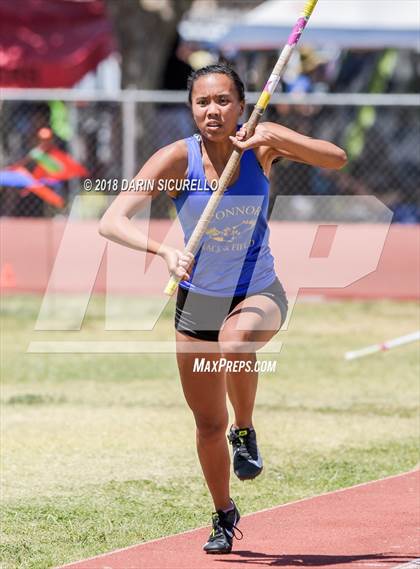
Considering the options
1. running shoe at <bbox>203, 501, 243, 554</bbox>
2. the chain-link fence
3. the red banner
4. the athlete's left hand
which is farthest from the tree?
running shoe at <bbox>203, 501, 243, 554</bbox>

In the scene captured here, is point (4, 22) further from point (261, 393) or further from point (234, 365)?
point (234, 365)

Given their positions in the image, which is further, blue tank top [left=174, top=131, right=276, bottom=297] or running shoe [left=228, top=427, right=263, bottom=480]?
running shoe [left=228, top=427, right=263, bottom=480]

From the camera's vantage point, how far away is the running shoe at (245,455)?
6684mm

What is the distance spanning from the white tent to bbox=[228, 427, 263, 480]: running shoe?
14.1 metres

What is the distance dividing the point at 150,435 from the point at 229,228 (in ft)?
12.1

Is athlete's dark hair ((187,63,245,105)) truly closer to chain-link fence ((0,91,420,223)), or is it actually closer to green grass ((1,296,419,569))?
green grass ((1,296,419,569))

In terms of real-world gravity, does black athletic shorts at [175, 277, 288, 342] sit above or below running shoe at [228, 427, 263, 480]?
above

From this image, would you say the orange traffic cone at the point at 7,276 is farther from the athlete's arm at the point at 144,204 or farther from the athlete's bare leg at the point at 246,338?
the athlete's arm at the point at 144,204

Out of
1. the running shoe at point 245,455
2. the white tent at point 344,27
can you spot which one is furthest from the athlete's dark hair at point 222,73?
the white tent at point 344,27

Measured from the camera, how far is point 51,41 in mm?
22094

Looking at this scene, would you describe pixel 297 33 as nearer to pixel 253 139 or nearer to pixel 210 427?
pixel 253 139

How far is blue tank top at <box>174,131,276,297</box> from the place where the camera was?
6328 mm

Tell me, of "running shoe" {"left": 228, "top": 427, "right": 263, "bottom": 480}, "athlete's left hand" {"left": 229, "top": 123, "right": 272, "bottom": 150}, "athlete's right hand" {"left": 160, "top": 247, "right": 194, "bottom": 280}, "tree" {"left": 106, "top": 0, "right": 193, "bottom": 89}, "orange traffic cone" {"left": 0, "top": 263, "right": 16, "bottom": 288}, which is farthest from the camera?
"tree" {"left": 106, "top": 0, "right": 193, "bottom": 89}

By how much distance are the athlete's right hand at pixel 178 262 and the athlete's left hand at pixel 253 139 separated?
571mm
